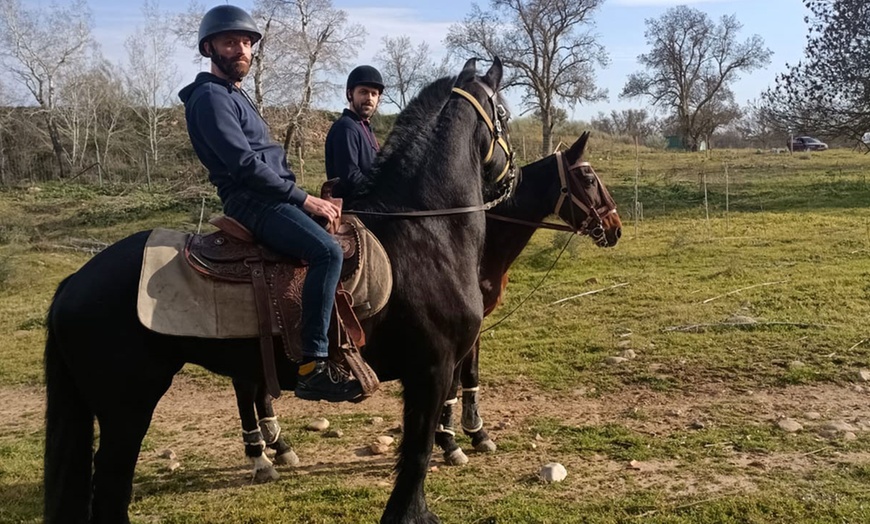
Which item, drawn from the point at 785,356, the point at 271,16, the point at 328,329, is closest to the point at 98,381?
the point at 328,329

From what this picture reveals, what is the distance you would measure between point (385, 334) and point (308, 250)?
2.23 ft

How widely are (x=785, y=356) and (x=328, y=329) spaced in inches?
214

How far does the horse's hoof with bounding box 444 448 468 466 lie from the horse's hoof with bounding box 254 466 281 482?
1.30 meters

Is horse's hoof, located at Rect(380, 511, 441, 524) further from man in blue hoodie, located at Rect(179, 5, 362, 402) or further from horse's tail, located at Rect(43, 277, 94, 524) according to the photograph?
horse's tail, located at Rect(43, 277, 94, 524)

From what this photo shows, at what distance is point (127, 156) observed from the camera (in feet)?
117

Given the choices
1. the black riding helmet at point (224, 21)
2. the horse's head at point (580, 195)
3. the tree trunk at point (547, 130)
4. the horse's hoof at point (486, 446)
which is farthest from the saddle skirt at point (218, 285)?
the tree trunk at point (547, 130)

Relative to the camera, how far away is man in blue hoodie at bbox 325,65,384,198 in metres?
4.79

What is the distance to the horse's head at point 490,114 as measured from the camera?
3.95 m

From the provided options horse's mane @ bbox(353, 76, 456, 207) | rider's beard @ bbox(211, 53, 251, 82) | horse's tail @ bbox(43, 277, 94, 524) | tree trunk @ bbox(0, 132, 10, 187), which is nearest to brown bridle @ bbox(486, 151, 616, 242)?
horse's mane @ bbox(353, 76, 456, 207)

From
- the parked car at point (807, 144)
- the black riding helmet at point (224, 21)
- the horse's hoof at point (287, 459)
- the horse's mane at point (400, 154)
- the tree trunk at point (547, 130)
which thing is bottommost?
the horse's hoof at point (287, 459)

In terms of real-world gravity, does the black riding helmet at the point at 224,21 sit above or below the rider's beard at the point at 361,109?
above

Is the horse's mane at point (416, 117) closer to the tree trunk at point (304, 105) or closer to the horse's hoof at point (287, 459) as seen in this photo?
the horse's hoof at point (287, 459)

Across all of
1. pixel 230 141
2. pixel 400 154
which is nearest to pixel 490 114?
pixel 400 154

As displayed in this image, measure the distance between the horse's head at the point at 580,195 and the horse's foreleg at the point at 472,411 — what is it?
1.43 metres
